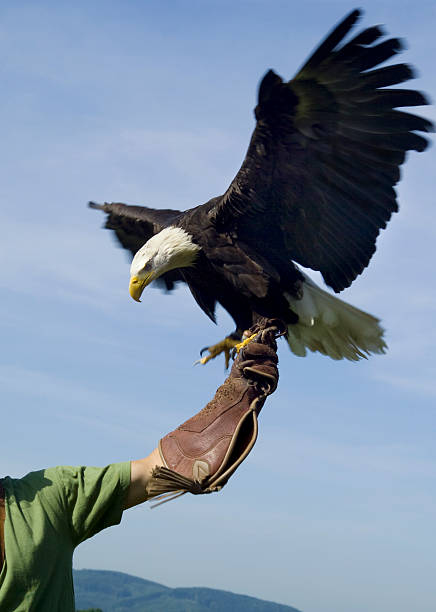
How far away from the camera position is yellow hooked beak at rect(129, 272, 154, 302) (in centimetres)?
465

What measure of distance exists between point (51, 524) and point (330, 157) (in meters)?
2.88

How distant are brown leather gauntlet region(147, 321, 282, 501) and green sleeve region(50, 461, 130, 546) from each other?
0.32 ft

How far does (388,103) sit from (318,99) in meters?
0.39

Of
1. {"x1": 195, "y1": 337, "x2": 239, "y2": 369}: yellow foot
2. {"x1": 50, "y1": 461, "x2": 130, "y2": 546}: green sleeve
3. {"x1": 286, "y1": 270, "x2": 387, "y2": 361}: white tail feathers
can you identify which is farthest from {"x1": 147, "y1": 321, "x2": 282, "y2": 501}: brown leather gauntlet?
{"x1": 286, "y1": 270, "x2": 387, "y2": 361}: white tail feathers

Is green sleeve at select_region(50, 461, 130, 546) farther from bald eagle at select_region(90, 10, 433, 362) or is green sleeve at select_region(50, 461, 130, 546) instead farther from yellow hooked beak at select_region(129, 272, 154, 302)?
yellow hooked beak at select_region(129, 272, 154, 302)

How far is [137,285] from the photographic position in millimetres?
Result: 4656

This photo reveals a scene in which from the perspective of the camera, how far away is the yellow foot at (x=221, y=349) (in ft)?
13.7

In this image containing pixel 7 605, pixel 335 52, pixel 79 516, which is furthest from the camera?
pixel 335 52

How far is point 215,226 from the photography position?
179 inches

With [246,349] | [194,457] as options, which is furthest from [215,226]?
[194,457]

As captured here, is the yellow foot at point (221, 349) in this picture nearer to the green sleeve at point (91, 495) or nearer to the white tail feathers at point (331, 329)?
the white tail feathers at point (331, 329)

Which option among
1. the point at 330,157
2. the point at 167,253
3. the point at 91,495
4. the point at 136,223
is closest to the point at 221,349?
the point at 167,253

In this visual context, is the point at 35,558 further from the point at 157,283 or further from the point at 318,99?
the point at 157,283

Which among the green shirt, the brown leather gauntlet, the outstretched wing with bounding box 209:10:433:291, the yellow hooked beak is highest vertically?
the outstretched wing with bounding box 209:10:433:291
